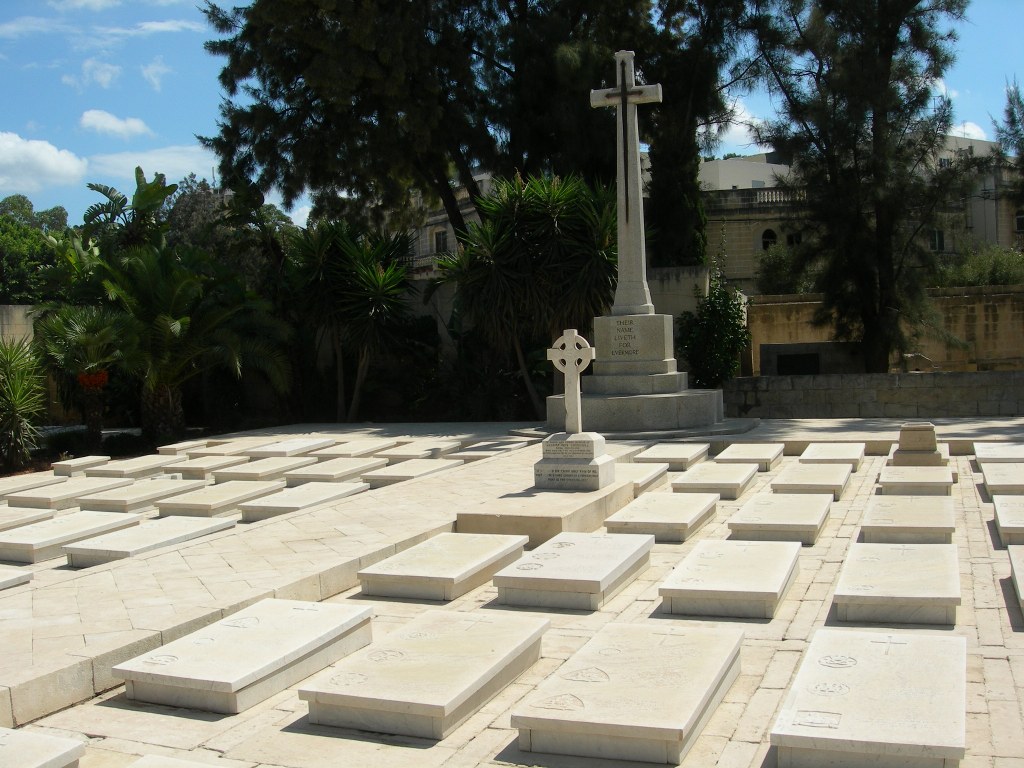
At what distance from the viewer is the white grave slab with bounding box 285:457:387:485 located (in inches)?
387

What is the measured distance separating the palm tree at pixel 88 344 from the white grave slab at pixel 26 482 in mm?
2029

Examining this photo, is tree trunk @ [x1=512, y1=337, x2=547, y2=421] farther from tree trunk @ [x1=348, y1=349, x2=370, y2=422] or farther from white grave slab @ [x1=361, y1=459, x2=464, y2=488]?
white grave slab @ [x1=361, y1=459, x2=464, y2=488]

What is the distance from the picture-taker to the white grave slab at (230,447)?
11.9m

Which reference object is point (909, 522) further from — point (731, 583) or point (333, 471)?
point (333, 471)

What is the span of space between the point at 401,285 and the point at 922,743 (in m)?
13.7

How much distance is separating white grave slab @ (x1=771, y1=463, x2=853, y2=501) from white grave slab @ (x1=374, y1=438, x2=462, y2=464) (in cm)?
399

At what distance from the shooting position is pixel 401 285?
16.1 metres

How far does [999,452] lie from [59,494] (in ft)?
29.4

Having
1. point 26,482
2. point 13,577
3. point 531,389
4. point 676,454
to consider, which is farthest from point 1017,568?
point 531,389

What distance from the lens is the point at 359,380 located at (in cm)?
1616

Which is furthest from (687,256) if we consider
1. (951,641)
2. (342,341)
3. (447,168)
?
(951,641)

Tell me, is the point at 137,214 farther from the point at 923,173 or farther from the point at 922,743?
the point at 922,743

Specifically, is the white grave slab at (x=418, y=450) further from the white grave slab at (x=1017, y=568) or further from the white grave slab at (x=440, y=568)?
the white grave slab at (x=1017, y=568)

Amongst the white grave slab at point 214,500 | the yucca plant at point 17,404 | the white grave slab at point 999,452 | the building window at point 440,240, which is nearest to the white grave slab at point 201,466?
the white grave slab at point 214,500
